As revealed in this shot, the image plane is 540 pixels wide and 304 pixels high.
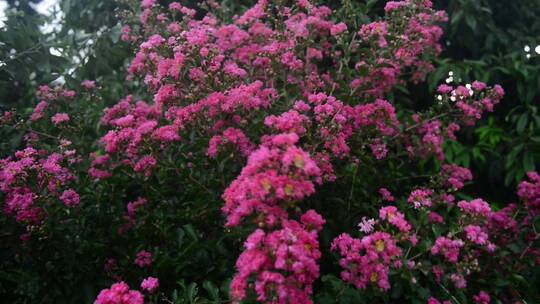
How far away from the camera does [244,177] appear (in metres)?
1.32

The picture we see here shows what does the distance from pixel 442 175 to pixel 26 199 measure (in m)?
1.69

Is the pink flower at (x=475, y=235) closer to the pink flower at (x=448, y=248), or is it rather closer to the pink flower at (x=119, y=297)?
the pink flower at (x=448, y=248)

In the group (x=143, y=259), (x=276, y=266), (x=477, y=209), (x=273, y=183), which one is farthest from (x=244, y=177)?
(x=477, y=209)

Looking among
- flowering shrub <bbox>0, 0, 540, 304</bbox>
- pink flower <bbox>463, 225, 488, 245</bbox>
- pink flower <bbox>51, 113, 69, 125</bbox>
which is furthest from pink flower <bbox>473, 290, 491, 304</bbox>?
pink flower <bbox>51, 113, 69, 125</bbox>

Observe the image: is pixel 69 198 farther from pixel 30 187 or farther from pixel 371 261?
pixel 371 261

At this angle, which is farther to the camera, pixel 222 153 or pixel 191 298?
pixel 222 153

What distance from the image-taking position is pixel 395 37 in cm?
211

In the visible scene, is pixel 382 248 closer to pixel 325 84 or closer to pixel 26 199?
pixel 325 84

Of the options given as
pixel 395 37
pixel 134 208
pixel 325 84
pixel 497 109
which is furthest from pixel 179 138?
pixel 497 109

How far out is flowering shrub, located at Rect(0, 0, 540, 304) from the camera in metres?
1.66

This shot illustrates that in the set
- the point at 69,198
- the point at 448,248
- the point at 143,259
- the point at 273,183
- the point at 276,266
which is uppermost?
the point at 273,183

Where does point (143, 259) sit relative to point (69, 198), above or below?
below

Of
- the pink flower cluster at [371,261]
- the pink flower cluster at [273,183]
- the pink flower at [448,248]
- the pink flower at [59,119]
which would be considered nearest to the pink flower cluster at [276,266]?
the pink flower cluster at [273,183]

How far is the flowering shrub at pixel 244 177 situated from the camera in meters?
1.66
